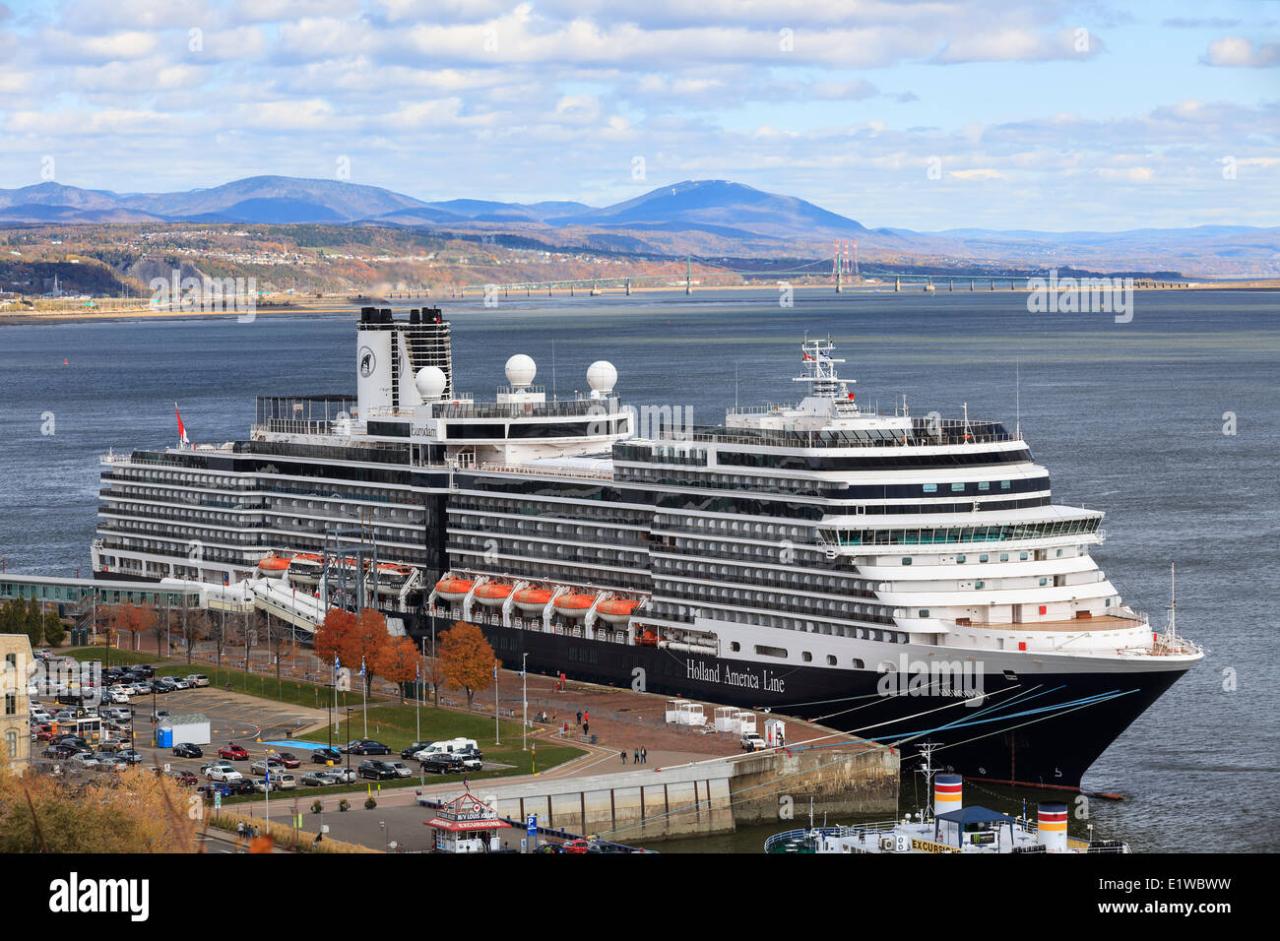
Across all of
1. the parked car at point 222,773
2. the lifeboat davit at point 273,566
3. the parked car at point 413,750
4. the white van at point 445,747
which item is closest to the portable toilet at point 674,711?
the white van at point 445,747

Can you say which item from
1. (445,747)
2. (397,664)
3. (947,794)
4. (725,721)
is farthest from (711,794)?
(397,664)

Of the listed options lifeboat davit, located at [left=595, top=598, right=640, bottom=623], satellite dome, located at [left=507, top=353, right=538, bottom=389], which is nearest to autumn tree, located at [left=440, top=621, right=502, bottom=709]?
lifeboat davit, located at [left=595, top=598, right=640, bottom=623]

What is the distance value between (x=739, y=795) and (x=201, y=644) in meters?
34.6

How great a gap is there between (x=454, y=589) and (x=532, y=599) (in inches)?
204

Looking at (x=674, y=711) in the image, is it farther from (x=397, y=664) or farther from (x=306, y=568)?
(x=306, y=568)

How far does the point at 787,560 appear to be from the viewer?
72.4 m

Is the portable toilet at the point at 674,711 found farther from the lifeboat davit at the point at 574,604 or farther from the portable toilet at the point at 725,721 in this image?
the lifeboat davit at the point at 574,604

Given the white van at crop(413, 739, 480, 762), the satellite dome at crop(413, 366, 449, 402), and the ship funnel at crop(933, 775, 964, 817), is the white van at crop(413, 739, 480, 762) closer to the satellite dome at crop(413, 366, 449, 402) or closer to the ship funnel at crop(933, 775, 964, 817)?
the ship funnel at crop(933, 775, 964, 817)

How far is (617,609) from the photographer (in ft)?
261

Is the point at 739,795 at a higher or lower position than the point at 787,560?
lower

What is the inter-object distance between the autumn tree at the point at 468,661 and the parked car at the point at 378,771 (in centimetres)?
1014

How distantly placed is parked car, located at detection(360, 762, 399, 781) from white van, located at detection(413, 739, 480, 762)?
129 centimetres
